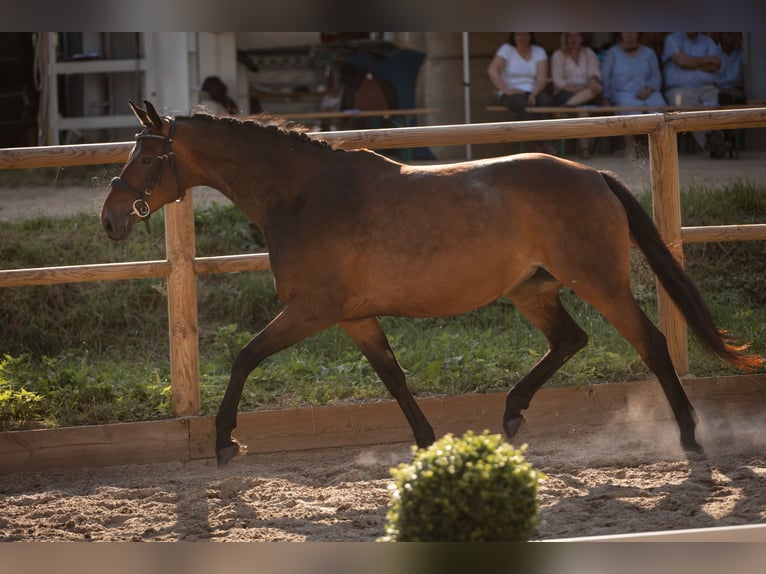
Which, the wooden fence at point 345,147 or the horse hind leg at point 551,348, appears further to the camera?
the wooden fence at point 345,147

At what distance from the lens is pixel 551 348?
5316 millimetres

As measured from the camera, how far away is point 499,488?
3.05 metres

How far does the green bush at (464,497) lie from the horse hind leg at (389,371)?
1990mm

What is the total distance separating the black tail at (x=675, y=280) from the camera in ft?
16.4

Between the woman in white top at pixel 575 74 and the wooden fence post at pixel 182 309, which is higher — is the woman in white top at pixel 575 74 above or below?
above

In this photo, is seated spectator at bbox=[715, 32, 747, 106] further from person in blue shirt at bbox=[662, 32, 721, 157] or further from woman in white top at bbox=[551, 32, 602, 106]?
woman in white top at bbox=[551, 32, 602, 106]

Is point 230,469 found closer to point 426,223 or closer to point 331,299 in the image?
point 331,299

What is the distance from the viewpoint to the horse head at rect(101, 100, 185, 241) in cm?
482

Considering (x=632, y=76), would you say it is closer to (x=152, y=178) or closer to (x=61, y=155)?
(x=61, y=155)

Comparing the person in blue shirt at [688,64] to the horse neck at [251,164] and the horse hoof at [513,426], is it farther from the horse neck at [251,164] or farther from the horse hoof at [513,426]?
the horse neck at [251,164]

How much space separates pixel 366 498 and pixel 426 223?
52.8 inches

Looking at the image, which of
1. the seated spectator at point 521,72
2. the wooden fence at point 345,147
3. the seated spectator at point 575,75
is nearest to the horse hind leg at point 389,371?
the wooden fence at point 345,147

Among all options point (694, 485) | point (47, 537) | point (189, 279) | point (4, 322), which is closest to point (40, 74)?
point (4, 322)

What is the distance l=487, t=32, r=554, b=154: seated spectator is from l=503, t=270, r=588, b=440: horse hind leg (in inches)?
219
